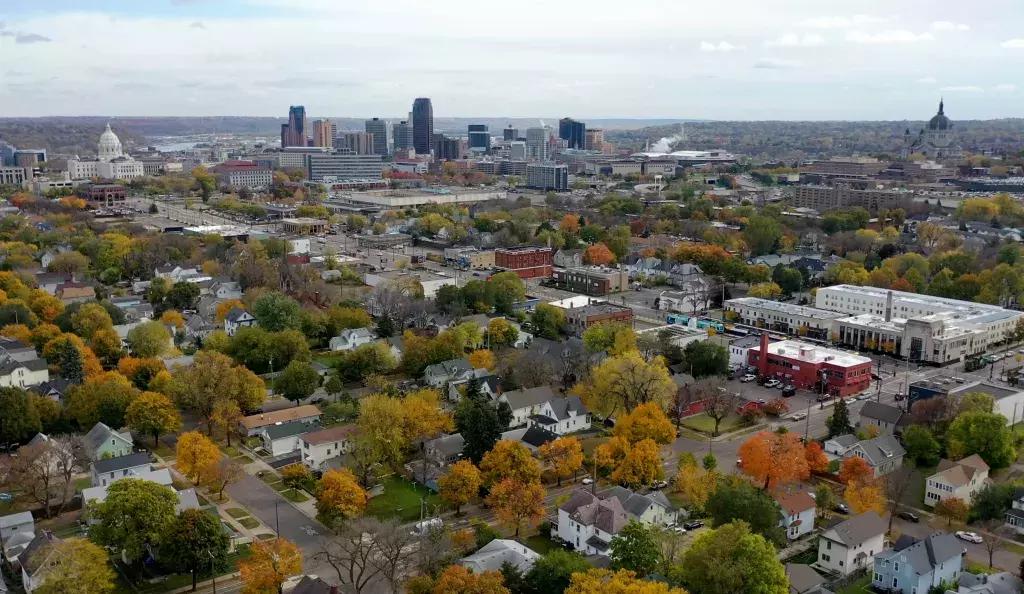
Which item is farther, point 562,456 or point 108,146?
point 108,146

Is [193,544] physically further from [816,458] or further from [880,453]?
[880,453]

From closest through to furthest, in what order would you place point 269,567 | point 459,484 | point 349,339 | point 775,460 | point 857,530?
1. point 269,567
2. point 857,530
3. point 459,484
4. point 775,460
5. point 349,339

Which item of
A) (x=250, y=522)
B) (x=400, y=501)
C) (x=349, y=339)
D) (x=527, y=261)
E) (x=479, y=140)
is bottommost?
(x=250, y=522)

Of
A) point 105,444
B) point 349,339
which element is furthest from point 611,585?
point 349,339

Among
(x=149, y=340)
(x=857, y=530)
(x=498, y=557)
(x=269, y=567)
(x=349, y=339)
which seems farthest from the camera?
(x=349, y=339)

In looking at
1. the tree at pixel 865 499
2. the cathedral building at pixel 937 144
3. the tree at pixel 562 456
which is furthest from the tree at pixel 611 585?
the cathedral building at pixel 937 144

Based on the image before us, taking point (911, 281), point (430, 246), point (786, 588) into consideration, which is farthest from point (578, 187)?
point (786, 588)

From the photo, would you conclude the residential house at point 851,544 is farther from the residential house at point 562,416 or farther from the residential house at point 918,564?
the residential house at point 562,416

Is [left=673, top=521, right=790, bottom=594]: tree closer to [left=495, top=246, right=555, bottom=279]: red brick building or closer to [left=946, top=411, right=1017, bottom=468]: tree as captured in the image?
[left=946, top=411, right=1017, bottom=468]: tree
